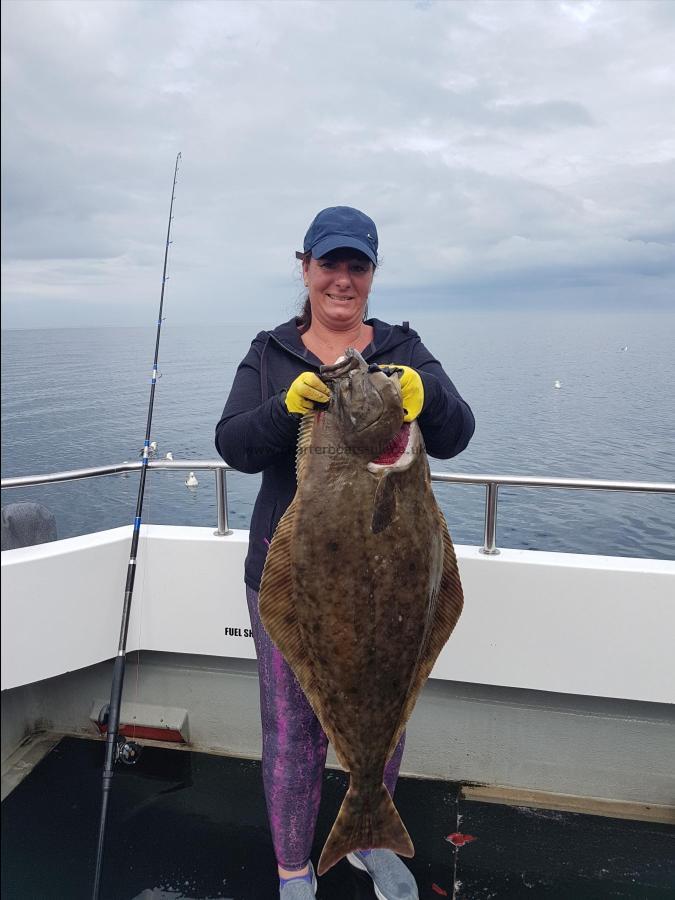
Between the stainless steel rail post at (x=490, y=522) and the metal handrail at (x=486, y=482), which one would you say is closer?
the metal handrail at (x=486, y=482)

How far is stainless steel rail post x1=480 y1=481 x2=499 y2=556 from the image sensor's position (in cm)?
309

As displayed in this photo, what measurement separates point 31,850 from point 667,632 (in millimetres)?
2775

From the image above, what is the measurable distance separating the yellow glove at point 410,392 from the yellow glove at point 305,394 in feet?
0.61

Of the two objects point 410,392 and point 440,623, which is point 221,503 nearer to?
point 440,623

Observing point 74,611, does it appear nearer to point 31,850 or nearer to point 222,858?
point 222,858

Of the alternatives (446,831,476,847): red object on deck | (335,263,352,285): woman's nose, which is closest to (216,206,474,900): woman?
(335,263,352,285): woman's nose

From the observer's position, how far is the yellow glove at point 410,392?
6.11 ft

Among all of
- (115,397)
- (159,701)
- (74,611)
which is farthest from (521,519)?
(115,397)

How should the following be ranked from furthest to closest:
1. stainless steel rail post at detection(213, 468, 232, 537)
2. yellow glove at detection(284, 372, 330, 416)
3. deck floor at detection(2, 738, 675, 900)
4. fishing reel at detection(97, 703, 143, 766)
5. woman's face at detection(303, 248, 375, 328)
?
stainless steel rail post at detection(213, 468, 232, 537), fishing reel at detection(97, 703, 143, 766), deck floor at detection(2, 738, 675, 900), woman's face at detection(303, 248, 375, 328), yellow glove at detection(284, 372, 330, 416)

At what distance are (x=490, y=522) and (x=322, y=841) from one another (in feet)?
5.37

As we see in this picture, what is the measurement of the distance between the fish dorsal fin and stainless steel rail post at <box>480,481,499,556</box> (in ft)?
4.52

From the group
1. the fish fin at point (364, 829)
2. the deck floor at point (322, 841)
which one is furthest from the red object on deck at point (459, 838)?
the fish fin at point (364, 829)

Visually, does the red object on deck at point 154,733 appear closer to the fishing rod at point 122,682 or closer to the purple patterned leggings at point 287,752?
the fishing rod at point 122,682

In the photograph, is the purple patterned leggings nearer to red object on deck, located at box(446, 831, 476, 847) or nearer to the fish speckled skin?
the fish speckled skin
